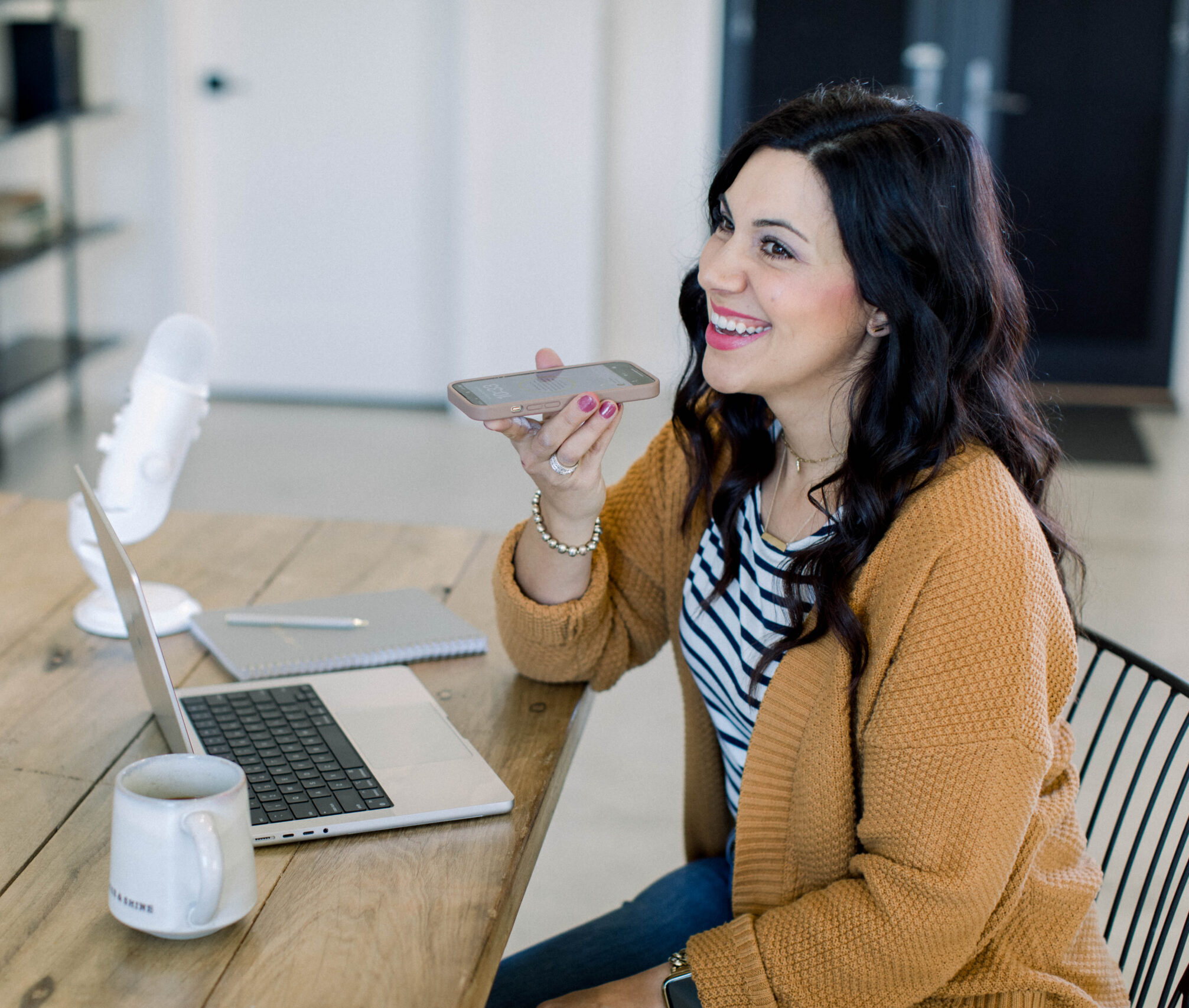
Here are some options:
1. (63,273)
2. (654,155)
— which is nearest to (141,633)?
(63,273)

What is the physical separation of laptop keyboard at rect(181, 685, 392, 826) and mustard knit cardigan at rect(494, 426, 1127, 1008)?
0.30 metres

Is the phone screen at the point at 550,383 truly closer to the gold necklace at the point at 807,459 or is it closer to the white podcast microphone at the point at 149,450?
the gold necklace at the point at 807,459

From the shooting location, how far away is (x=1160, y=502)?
3.89m

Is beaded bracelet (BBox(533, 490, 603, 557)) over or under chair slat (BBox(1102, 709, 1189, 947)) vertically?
over

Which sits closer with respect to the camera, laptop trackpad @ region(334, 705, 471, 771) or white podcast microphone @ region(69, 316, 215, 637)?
laptop trackpad @ region(334, 705, 471, 771)

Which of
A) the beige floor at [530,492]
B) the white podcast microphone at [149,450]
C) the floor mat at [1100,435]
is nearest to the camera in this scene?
the white podcast microphone at [149,450]

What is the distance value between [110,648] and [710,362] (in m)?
0.64

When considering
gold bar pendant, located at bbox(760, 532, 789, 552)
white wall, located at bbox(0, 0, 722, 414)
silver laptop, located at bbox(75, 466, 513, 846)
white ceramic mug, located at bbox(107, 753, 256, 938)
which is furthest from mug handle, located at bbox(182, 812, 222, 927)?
→ white wall, located at bbox(0, 0, 722, 414)

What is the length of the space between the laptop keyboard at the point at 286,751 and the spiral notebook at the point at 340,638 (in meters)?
0.06

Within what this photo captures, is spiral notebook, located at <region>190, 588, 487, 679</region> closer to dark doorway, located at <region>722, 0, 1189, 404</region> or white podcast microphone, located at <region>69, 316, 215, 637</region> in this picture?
white podcast microphone, located at <region>69, 316, 215, 637</region>

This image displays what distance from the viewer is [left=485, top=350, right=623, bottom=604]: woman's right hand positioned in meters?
1.16

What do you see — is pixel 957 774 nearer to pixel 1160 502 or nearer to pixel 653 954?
pixel 653 954

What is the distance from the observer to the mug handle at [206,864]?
78cm

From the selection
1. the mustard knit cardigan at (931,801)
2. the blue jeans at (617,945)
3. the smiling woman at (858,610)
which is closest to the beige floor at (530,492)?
the blue jeans at (617,945)
